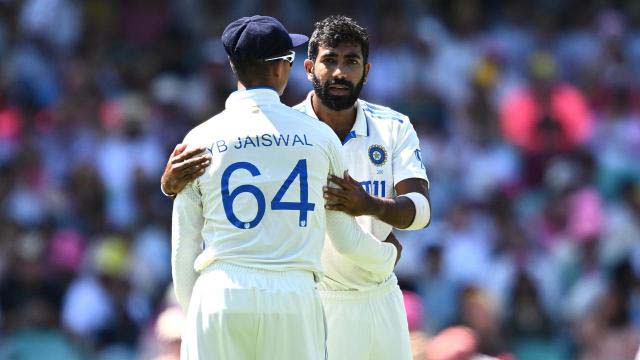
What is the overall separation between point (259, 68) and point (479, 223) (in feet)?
21.2

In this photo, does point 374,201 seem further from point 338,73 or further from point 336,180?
point 338,73

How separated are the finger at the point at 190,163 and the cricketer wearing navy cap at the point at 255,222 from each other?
0.10 feet

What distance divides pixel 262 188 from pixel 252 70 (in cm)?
50

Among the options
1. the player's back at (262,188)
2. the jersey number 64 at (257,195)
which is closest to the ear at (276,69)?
the player's back at (262,188)

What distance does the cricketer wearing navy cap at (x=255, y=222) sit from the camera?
5.12m

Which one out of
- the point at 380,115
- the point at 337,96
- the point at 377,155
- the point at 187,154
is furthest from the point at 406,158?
the point at 187,154

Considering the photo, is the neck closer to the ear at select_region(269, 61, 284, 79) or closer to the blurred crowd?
the ear at select_region(269, 61, 284, 79)

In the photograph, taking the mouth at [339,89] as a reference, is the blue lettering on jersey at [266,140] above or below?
below

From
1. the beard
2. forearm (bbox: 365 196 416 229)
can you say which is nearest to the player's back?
forearm (bbox: 365 196 416 229)

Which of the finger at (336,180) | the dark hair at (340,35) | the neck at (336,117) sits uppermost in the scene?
the dark hair at (340,35)

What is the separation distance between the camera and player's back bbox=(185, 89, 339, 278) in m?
5.14

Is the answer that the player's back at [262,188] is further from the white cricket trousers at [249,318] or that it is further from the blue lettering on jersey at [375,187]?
the blue lettering on jersey at [375,187]

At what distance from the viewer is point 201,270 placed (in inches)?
208

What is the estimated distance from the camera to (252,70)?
532 centimetres
